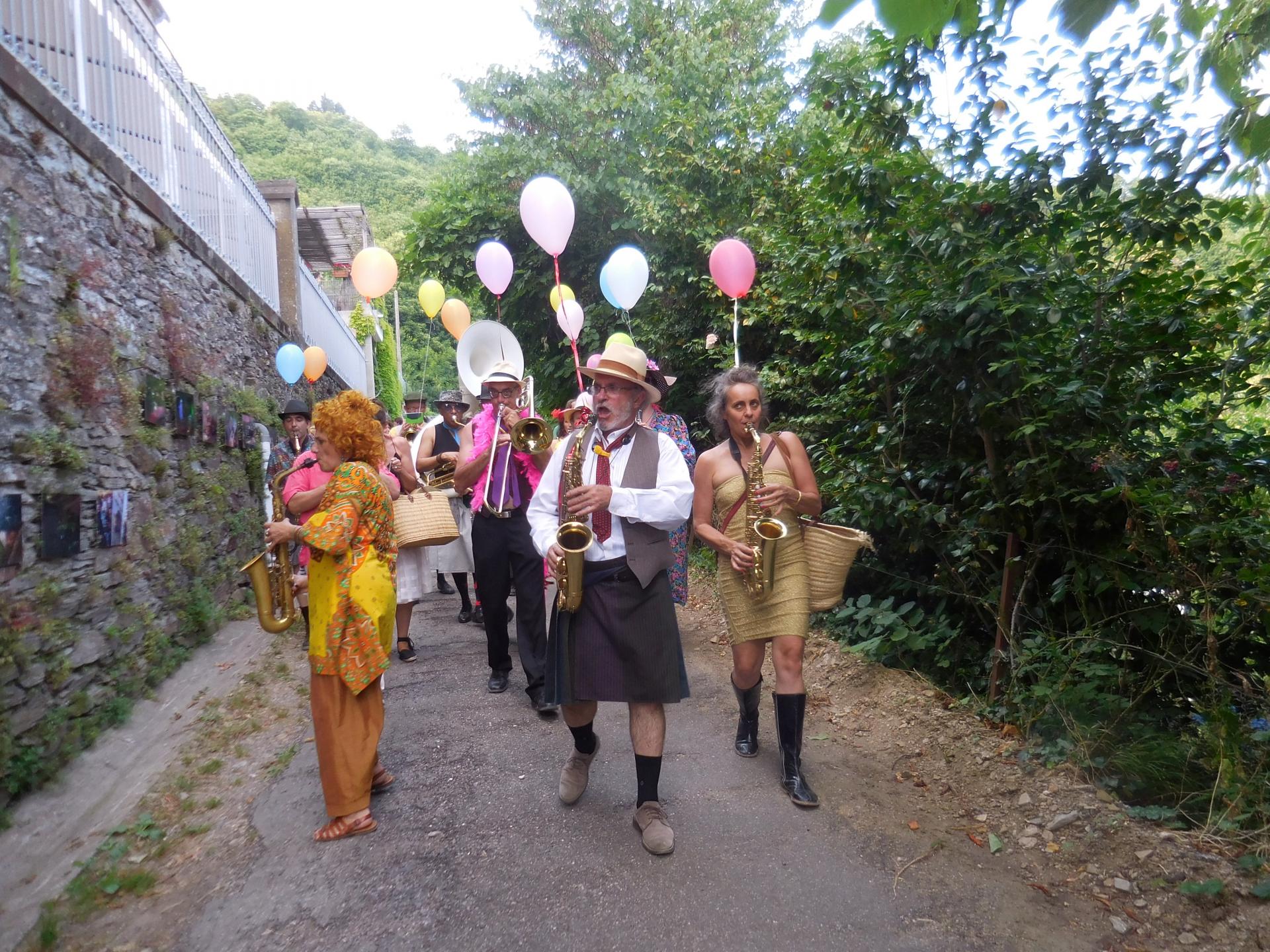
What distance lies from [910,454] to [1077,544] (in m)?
1.11

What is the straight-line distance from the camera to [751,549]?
364 cm

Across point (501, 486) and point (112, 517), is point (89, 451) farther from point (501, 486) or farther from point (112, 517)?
point (501, 486)

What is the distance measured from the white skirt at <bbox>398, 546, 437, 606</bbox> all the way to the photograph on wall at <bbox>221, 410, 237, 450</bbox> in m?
2.43

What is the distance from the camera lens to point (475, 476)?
500 centimetres

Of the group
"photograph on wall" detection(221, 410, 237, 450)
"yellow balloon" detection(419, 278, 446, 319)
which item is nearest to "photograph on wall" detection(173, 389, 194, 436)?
"photograph on wall" detection(221, 410, 237, 450)

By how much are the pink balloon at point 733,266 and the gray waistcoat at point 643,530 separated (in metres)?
2.84

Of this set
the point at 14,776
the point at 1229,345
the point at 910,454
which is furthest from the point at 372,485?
the point at 1229,345

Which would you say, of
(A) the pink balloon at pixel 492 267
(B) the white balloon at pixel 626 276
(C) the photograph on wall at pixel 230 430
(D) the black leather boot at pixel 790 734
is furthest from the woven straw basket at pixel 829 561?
(C) the photograph on wall at pixel 230 430

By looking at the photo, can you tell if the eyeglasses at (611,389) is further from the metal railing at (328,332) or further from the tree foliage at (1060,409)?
the metal railing at (328,332)

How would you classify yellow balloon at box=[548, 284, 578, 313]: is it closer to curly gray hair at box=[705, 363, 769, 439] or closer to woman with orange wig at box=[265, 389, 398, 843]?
curly gray hair at box=[705, 363, 769, 439]

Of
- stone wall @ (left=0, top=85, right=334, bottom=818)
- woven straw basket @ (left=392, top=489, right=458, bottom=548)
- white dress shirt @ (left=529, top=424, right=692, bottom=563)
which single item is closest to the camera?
white dress shirt @ (left=529, top=424, right=692, bottom=563)

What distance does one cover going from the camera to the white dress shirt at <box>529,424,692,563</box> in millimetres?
3203

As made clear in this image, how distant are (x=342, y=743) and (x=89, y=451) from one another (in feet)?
7.78

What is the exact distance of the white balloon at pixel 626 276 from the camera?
756cm
